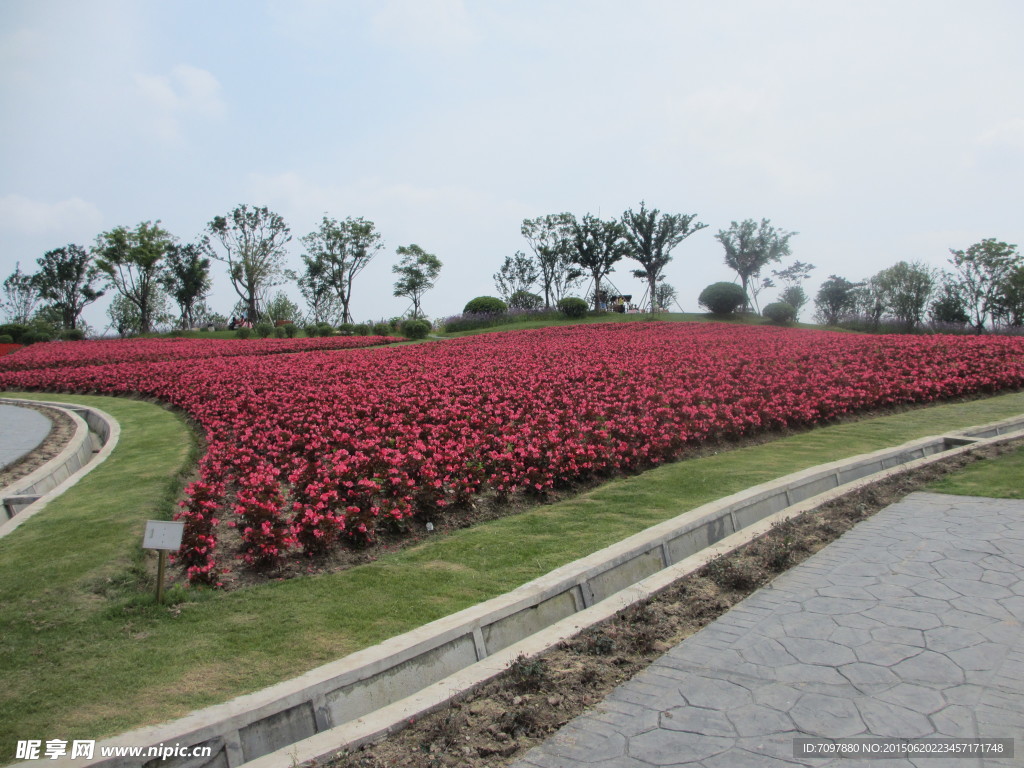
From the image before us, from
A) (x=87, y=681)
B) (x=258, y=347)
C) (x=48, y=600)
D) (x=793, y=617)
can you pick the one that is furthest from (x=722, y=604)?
(x=258, y=347)

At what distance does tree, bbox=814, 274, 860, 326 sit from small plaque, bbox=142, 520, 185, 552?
50741 mm

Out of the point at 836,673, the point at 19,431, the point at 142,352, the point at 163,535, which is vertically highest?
the point at 142,352

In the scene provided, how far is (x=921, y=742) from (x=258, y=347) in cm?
2231

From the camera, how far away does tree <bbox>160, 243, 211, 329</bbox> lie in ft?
148

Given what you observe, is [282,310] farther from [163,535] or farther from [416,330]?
[163,535]

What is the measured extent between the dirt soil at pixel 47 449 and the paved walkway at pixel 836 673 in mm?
7209

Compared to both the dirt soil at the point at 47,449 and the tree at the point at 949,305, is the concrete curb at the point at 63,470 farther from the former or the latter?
the tree at the point at 949,305

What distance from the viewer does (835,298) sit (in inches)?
1940

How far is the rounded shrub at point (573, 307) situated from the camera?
31.4 m

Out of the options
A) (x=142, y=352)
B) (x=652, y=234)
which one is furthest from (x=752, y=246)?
(x=142, y=352)

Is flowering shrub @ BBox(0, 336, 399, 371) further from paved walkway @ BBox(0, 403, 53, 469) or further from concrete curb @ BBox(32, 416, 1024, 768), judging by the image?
concrete curb @ BBox(32, 416, 1024, 768)

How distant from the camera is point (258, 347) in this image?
22672 millimetres

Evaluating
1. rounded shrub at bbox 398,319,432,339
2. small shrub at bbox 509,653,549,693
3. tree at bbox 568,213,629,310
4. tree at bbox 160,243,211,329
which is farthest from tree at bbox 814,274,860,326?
small shrub at bbox 509,653,549,693

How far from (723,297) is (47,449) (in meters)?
27.4
